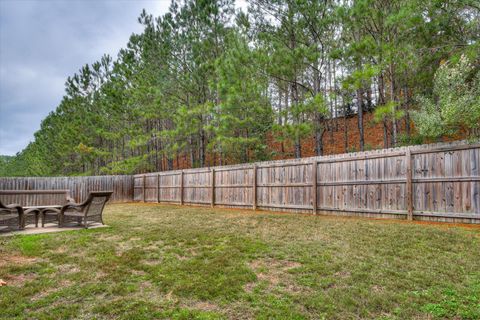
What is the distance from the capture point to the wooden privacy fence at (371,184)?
6.14 metres

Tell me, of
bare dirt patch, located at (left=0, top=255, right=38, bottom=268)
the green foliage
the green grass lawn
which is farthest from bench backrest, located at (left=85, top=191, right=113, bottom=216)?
the green foliage

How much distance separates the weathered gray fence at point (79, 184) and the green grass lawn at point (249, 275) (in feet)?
39.0

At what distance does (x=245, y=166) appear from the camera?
11.3 metres

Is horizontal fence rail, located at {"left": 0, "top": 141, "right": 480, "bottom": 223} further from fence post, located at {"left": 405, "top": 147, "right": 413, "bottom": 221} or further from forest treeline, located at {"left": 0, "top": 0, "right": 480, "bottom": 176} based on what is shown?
forest treeline, located at {"left": 0, "top": 0, "right": 480, "bottom": 176}

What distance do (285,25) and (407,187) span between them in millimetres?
7214

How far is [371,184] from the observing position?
24.9 ft

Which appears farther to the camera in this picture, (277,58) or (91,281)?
(277,58)

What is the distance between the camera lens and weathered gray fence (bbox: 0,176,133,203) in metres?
15.3

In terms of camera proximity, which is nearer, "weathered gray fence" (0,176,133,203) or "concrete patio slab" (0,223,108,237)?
"concrete patio slab" (0,223,108,237)

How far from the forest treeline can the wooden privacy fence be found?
35.9 inches

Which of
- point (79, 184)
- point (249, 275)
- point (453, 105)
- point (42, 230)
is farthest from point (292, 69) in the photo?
point (79, 184)

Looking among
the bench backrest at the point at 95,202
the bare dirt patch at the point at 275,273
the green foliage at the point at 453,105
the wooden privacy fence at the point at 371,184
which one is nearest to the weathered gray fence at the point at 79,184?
the wooden privacy fence at the point at 371,184

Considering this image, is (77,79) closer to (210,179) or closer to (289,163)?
(210,179)

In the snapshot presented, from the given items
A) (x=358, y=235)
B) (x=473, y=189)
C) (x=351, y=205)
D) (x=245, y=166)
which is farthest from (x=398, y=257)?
(x=245, y=166)
